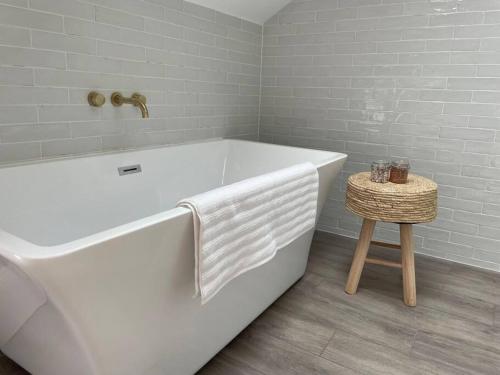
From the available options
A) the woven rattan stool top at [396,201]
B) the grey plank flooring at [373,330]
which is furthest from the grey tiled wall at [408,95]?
the woven rattan stool top at [396,201]

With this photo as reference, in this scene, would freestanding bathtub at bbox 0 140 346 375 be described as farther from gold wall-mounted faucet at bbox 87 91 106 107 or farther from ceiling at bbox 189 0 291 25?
ceiling at bbox 189 0 291 25

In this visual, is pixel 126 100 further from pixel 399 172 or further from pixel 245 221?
pixel 399 172

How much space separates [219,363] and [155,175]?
1.11 meters

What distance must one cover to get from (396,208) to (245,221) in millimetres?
935

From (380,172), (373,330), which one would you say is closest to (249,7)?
(380,172)

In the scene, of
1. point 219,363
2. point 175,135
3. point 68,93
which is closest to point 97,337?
point 219,363

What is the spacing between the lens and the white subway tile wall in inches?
69.7

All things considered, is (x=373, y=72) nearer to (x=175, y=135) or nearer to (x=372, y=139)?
(x=372, y=139)

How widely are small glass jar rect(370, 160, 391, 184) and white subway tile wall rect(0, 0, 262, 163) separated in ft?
4.01

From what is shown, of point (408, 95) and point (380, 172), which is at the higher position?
point (408, 95)

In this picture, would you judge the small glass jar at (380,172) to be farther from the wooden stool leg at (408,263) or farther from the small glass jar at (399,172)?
the wooden stool leg at (408,263)

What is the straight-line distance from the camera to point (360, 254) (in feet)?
7.28

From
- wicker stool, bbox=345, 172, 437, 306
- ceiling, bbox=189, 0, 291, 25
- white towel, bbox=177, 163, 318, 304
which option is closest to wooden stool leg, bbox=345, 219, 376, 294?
wicker stool, bbox=345, 172, 437, 306

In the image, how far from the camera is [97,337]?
3.54ft
